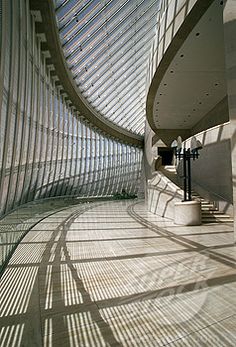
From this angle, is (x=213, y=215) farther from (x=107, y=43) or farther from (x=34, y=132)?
(x=107, y=43)

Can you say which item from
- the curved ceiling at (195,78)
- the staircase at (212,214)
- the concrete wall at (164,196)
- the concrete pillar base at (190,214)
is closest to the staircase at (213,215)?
the staircase at (212,214)

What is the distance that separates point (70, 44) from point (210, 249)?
550 inches

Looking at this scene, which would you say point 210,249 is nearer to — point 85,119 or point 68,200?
point 68,200

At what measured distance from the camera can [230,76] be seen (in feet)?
23.7

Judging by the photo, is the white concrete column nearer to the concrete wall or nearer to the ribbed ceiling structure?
the concrete wall

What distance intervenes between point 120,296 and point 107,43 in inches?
657

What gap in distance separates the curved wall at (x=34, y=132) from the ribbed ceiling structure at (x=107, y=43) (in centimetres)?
173

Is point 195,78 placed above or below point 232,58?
above

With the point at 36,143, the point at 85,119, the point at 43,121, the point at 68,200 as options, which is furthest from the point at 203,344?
the point at 85,119

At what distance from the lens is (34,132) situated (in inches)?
563

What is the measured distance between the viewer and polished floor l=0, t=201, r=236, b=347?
9.09 ft

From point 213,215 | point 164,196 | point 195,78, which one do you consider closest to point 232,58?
point 213,215

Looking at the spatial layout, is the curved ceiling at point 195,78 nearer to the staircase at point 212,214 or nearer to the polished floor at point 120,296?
the staircase at point 212,214

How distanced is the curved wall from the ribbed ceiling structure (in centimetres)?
173
